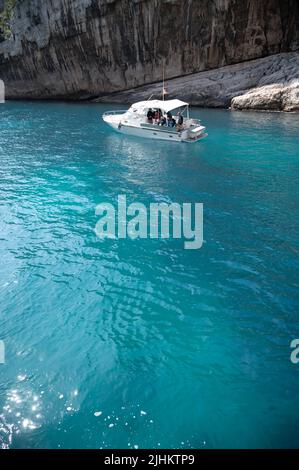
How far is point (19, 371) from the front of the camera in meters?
7.72

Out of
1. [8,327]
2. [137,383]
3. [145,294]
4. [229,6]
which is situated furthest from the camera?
[229,6]

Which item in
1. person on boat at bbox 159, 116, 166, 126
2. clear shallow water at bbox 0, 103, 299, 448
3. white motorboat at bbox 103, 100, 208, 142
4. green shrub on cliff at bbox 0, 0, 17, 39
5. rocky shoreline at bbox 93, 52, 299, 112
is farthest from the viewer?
green shrub on cliff at bbox 0, 0, 17, 39

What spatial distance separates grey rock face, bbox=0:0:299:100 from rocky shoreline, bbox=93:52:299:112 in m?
0.48

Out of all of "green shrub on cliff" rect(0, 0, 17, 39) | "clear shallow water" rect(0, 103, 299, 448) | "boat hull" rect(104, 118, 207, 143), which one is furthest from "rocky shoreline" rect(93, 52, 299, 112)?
"clear shallow water" rect(0, 103, 299, 448)

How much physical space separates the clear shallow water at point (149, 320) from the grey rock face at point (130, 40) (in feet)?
106

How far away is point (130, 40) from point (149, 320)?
47.6 metres

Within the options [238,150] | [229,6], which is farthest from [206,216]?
[229,6]

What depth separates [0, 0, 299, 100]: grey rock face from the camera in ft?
141

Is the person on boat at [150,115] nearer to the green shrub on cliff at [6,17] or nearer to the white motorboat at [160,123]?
the white motorboat at [160,123]

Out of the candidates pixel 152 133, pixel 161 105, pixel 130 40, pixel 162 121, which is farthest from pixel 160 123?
pixel 130 40

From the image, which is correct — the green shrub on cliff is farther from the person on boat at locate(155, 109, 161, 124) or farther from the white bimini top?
the person on boat at locate(155, 109, 161, 124)

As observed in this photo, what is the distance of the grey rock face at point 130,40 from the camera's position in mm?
43031

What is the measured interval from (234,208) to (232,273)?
5261mm
